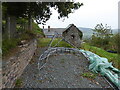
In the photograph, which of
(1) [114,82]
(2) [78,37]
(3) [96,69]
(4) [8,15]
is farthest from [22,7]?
(2) [78,37]

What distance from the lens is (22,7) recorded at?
7562mm

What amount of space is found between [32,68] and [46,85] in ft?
5.37

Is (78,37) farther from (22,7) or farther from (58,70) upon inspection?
(58,70)

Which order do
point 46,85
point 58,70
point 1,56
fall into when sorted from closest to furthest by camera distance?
point 1,56 < point 46,85 < point 58,70

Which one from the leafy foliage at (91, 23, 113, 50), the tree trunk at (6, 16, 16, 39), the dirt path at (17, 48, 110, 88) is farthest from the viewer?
the leafy foliage at (91, 23, 113, 50)

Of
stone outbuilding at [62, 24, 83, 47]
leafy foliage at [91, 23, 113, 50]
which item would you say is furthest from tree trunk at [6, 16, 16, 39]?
leafy foliage at [91, 23, 113, 50]

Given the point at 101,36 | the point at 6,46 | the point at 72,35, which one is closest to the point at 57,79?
the point at 6,46

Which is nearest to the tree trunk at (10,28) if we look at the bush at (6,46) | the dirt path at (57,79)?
the bush at (6,46)

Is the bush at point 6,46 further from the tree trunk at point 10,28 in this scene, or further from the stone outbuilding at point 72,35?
the stone outbuilding at point 72,35

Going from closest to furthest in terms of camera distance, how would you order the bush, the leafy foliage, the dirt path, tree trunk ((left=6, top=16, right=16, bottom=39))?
the bush
the dirt path
tree trunk ((left=6, top=16, right=16, bottom=39))
the leafy foliage

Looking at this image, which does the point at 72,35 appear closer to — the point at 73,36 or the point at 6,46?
the point at 73,36

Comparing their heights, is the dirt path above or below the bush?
below

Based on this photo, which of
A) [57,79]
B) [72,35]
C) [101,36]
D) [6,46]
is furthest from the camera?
[101,36]

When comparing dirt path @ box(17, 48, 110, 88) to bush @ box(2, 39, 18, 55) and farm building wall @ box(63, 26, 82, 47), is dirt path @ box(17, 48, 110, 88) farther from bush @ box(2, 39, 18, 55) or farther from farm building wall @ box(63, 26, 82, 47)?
farm building wall @ box(63, 26, 82, 47)
